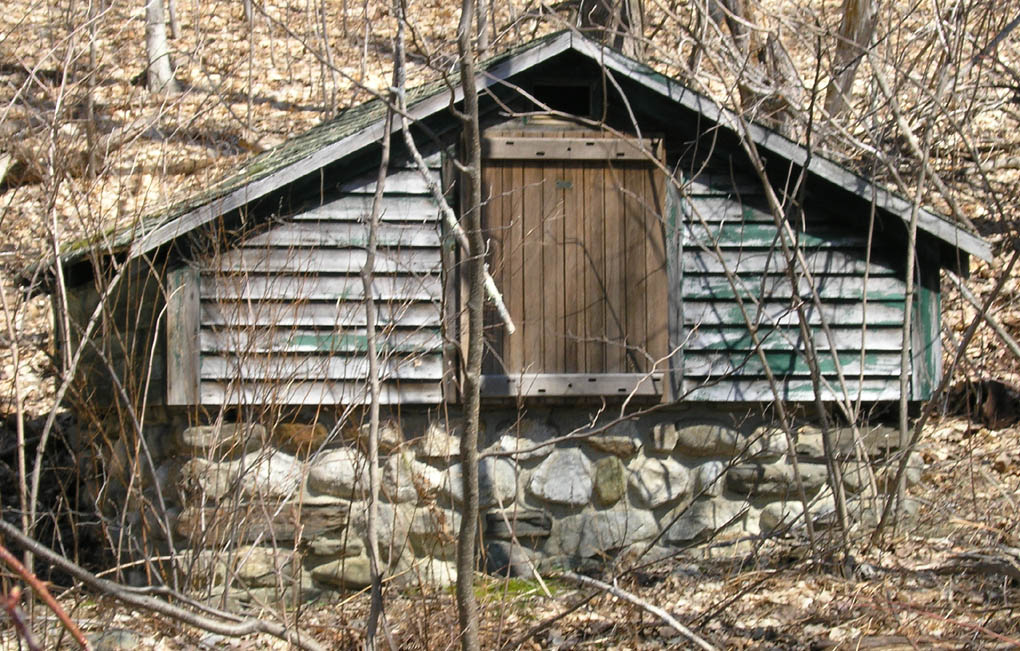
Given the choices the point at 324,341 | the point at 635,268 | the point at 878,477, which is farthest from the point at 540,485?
the point at 878,477

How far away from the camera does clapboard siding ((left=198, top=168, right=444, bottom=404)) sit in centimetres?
688

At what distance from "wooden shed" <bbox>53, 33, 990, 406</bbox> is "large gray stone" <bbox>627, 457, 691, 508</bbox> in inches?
18.0

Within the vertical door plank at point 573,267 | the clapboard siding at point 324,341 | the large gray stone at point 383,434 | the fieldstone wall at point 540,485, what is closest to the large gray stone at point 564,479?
the fieldstone wall at point 540,485

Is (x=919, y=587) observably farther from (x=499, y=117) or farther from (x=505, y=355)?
(x=499, y=117)

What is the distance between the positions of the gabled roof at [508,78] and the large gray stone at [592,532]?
2551mm

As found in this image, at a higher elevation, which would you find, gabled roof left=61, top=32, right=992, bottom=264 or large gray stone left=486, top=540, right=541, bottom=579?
gabled roof left=61, top=32, right=992, bottom=264

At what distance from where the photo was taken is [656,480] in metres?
7.37

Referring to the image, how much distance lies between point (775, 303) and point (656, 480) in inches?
55.9

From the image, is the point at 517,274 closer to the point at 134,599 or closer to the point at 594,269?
the point at 594,269

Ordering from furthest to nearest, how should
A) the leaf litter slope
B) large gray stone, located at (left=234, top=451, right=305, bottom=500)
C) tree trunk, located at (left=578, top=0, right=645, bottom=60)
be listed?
1. tree trunk, located at (left=578, top=0, right=645, bottom=60)
2. large gray stone, located at (left=234, top=451, right=305, bottom=500)
3. the leaf litter slope

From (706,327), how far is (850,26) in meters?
4.43

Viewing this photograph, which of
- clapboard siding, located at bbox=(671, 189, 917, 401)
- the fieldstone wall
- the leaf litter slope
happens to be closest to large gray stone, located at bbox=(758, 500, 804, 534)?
the fieldstone wall

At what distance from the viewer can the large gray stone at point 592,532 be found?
7.28m

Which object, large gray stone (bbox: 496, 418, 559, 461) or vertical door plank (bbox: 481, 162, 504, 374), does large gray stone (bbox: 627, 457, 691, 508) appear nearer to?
large gray stone (bbox: 496, 418, 559, 461)
